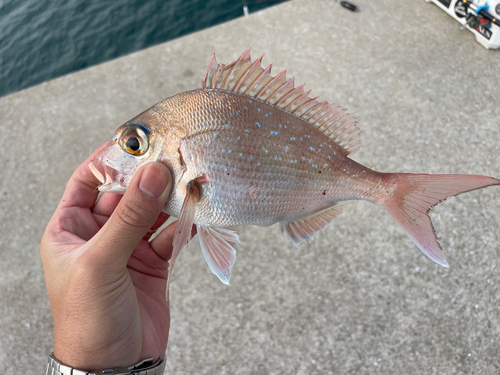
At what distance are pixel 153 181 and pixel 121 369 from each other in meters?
0.68

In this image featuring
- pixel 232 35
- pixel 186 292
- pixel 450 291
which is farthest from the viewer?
pixel 232 35

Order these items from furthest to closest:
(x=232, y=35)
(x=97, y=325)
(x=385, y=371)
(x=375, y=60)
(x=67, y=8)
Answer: (x=67, y=8) < (x=232, y=35) < (x=375, y=60) < (x=385, y=371) < (x=97, y=325)

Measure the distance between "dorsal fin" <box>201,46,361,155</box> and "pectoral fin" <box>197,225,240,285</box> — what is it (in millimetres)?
490

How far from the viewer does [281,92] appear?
3.70 feet

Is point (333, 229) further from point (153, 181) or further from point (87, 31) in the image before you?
point (87, 31)

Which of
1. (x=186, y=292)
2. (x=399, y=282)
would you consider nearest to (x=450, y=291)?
(x=399, y=282)

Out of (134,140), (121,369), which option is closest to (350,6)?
(134,140)

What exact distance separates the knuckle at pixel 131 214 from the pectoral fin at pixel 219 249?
23cm

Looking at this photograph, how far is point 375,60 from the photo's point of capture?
2.82 metres

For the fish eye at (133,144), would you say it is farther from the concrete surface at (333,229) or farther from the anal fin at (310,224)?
the concrete surface at (333,229)

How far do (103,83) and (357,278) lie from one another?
2.62m

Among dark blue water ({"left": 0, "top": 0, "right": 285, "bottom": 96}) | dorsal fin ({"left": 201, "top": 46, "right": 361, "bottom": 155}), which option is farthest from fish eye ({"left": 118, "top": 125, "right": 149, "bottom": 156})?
dark blue water ({"left": 0, "top": 0, "right": 285, "bottom": 96})

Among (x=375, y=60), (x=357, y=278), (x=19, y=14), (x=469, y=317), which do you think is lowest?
(x=19, y=14)

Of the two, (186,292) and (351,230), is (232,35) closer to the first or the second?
(351,230)
